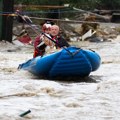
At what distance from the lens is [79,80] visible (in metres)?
9.46

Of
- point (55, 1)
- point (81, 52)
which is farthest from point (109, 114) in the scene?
point (55, 1)

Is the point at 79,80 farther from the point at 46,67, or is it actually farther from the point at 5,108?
the point at 5,108

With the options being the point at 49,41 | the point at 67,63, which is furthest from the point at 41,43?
the point at 67,63

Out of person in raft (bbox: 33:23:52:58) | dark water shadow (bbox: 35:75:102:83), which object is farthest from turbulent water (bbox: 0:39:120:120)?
person in raft (bbox: 33:23:52:58)

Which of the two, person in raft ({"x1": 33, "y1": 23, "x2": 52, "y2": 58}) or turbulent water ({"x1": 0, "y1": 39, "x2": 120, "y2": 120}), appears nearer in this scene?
turbulent water ({"x1": 0, "y1": 39, "x2": 120, "y2": 120})

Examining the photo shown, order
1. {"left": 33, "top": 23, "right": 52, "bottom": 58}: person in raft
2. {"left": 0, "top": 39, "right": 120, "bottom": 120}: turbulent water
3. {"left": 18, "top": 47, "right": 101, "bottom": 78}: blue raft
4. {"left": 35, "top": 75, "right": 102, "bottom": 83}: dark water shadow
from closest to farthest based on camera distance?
{"left": 0, "top": 39, "right": 120, "bottom": 120}: turbulent water → {"left": 18, "top": 47, "right": 101, "bottom": 78}: blue raft → {"left": 35, "top": 75, "right": 102, "bottom": 83}: dark water shadow → {"left": 33, "top": 23, "right": 52, "bottom": 58}: person in raft

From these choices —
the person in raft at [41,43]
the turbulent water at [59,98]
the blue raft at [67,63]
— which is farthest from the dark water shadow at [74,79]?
the person in raft at [41,43]

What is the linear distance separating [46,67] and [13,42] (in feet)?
32.9

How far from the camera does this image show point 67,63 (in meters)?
9.08

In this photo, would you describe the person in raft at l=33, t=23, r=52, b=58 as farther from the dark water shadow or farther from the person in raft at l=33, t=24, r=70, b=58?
the dark water shadow

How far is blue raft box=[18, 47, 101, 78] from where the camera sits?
9023 mm

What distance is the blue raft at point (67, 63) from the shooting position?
29.6ft

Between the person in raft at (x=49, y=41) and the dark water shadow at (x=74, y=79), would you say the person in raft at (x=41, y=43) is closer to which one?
the person in raft at (x=49, y=41)

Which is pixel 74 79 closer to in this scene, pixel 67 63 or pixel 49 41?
pixel 67 63
